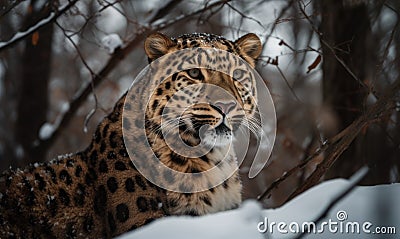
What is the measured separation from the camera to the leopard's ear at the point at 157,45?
488 cm

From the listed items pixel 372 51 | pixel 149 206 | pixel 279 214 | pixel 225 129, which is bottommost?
pixel 279 214

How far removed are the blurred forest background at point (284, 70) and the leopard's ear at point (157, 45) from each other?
36.8 inches

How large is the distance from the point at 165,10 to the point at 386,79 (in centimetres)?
287

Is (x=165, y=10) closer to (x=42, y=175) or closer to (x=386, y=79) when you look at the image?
(x=386, y=79)

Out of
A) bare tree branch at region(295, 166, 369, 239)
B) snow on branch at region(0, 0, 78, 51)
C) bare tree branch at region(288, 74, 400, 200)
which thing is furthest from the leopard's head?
bare tree branch at region(295, 166, 369, 239)

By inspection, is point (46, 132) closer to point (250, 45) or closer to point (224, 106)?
point (250, 45)

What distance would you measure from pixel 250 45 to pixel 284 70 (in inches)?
132

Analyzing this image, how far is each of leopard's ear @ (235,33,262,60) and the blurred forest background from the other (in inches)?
13.0

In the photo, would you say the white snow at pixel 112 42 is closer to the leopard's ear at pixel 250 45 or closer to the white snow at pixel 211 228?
the leopard's ear at pixel 250 45

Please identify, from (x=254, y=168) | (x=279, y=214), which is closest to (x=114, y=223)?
Result: (x=279, y=214)

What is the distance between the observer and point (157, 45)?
491cm

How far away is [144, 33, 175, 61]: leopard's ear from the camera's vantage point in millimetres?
4875

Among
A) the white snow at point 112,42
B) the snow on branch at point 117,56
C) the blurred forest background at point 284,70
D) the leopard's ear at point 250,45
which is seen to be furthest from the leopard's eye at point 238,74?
the white snow at point 112,42

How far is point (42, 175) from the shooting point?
489 centimetres
